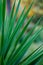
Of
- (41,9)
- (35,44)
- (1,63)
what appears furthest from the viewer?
(41,9)

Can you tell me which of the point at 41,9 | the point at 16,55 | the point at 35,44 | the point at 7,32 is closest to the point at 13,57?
the point at 16,55

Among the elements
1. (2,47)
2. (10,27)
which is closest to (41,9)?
(10,27)

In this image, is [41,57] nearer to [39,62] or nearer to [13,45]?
[39,62]

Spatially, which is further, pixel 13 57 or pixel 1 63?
pixel 13 57

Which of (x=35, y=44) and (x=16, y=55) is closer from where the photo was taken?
(x=16, y=55)

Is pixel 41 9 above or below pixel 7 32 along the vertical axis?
below

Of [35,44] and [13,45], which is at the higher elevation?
[13,45]

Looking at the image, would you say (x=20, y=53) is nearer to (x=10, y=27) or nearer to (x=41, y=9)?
(x=10, y=27)

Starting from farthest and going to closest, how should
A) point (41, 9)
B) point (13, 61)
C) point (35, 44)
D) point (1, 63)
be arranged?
point (41, 9) → point (35, 44) → point (13, 61) → point (1, 63)

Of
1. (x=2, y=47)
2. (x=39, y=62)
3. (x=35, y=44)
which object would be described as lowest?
(x=35, y=44)
